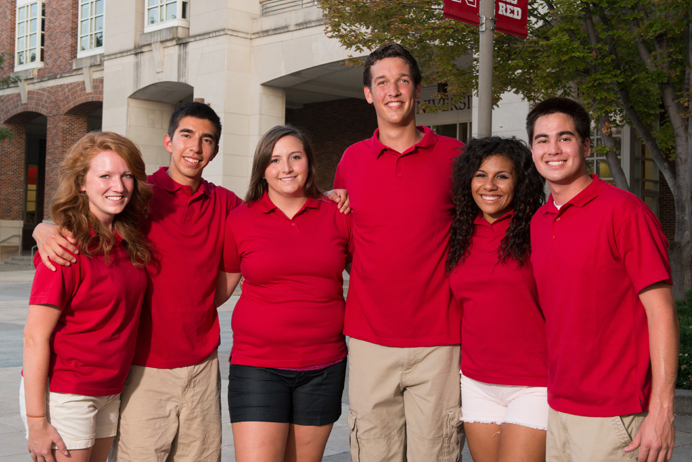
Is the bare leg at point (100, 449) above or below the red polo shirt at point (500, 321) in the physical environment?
below

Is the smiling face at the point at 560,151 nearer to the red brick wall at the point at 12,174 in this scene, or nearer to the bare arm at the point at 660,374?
the bare arm at the point at 660,374

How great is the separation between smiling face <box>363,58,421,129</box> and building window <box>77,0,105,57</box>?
23.8 meters

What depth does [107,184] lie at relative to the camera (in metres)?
3.23

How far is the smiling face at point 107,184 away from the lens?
3.23 meters

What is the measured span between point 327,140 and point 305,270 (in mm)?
22872

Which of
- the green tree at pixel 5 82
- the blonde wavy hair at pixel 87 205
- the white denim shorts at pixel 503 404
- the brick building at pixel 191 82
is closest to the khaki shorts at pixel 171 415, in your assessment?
the blonde wavy hair at pixel 87 205

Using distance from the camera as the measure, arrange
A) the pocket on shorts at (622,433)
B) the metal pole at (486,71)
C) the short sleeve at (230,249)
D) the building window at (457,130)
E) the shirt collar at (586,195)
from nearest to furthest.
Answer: the pocket on shorts at (622,433) < the shirt collar at (586,195) < the short sleeve at (230,249) < the metal pole at (486,71) < the building window at (457,130)

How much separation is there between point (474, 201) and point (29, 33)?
96.8 feet

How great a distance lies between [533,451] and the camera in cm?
322

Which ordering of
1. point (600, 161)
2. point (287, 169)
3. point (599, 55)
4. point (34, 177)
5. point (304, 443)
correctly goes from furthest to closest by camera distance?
1. point (34, 177)
2. point (600, 161)
3. point (599, 55)
4. point (287, 169)
5. point (304, 443)

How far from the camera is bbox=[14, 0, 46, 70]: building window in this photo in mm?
27953

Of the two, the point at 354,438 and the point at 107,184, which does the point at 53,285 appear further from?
the point at 354,438

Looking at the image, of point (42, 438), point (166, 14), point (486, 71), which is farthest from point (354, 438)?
point (166, 14)

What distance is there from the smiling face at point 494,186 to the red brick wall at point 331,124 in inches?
873
